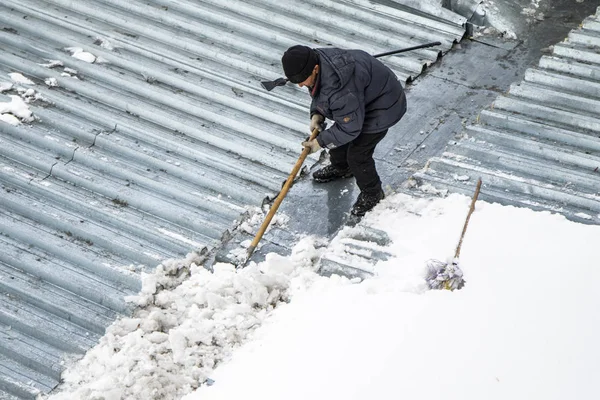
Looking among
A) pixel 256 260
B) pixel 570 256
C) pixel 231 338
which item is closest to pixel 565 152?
pixel 570 256

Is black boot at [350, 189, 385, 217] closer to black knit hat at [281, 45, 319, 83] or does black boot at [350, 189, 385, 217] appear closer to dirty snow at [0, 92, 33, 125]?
black knit hat at [281, 45, 319, 83]

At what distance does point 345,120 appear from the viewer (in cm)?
548

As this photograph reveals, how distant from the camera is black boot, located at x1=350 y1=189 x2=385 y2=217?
19.5ft

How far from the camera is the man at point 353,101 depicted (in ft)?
17.5

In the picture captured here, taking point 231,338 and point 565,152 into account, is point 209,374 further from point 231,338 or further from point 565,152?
point 565,152

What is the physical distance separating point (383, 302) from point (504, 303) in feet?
2.35

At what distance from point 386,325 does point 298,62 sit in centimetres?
177

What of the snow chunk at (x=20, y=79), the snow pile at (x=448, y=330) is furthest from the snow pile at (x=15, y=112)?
the snow pile at (x=448, y=330)

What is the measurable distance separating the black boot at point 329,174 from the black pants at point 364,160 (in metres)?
0.36

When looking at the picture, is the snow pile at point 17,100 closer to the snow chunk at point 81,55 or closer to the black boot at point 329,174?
the snow chunk at point 81,55

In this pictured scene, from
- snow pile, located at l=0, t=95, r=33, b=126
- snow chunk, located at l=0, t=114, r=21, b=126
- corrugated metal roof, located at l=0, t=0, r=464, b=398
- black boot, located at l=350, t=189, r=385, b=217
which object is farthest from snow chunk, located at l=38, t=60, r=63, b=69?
black boot, located at l=350, t=189, r=385, b=217

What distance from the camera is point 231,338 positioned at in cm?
495

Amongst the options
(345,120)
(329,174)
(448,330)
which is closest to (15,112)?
(329,174)

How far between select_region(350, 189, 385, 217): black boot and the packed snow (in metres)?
0.33
